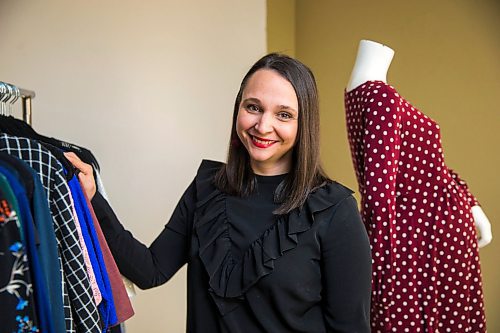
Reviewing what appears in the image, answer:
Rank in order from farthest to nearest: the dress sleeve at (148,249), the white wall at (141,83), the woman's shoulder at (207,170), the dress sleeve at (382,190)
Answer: the white wall at (141,83) < the dress sleeve at (382,190) < the woman's shoulder at (207,170) < the dress sleeve at (148,249)

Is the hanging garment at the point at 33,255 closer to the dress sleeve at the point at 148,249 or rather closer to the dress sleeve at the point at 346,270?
the dress sleeve at the point at 148,249

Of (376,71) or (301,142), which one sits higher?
(376,71)

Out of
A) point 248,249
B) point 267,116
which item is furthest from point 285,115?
point 248,249

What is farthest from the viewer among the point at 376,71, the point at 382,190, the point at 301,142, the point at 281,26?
the point at 281,26

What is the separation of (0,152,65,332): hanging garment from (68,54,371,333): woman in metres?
0.28

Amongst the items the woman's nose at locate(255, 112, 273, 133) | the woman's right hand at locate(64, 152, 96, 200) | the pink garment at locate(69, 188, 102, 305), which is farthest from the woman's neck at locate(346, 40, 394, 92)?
the pink garment at locate(69, 188, 102, 305)

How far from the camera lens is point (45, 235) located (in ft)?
3.08

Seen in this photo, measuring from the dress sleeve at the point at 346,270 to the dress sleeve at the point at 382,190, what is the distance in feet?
1.35

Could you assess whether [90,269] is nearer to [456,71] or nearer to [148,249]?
[148,249]

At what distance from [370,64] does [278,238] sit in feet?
2.89

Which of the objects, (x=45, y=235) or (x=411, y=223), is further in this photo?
(x=411, y=223)

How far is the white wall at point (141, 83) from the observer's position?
2.18 m

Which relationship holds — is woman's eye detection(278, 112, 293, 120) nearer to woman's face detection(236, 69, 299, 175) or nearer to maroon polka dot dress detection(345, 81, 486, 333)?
woman's face detection(236, 69, 299, 175)

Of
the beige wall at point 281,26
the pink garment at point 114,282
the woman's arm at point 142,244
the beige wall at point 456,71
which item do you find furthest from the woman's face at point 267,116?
the beige wall at point 456,71
